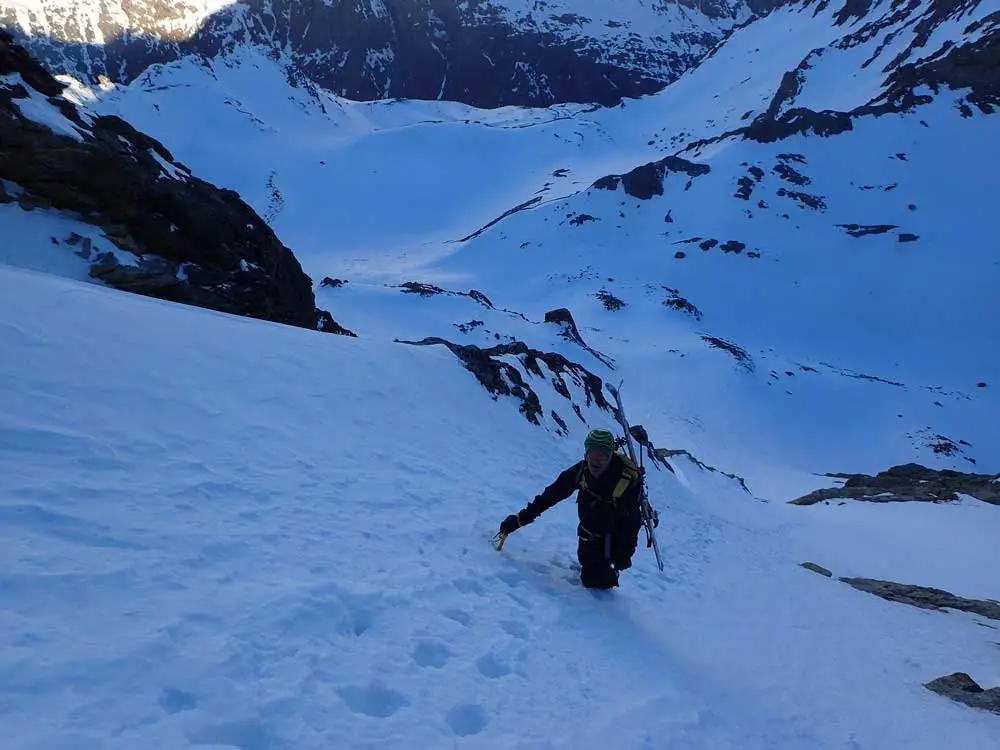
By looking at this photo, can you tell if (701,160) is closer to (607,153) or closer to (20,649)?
(607,153)

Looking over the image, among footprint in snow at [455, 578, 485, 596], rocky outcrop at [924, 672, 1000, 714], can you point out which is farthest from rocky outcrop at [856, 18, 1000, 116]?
footprint in snow at [455, 578, 485, 596]

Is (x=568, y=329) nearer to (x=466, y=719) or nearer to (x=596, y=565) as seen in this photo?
(x=596, y=565)

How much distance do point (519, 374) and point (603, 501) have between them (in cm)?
986

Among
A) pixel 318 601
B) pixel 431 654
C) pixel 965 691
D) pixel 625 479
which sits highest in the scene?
pixel 625 479

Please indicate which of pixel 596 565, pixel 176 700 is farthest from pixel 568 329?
pixel 176 700

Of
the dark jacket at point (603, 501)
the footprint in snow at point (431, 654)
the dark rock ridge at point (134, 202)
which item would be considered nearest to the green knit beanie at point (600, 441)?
the dark jacket at point (603, 501)

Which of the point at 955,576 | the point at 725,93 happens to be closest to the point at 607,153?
→ the point at 725,93

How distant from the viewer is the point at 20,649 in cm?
315

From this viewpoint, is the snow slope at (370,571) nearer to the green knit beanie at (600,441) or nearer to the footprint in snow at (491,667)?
the footprint in snow at (491,667)

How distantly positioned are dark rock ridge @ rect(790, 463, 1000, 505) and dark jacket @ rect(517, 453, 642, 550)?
63.2 feet

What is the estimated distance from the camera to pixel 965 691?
6984 millimetres

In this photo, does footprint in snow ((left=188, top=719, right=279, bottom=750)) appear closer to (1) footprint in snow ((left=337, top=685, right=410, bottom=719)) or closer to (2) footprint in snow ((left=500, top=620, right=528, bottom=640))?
(1) footprint in snow ((left=337, top=685, right=410, bottom=719))

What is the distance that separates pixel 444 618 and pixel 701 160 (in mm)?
62830

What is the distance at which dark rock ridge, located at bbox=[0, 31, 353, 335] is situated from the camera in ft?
37.4
